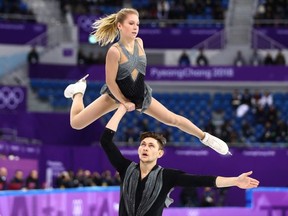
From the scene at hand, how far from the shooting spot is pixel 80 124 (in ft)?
23.0

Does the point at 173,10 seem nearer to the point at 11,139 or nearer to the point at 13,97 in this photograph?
the point at 13,97

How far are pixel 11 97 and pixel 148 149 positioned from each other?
1744 centimetres

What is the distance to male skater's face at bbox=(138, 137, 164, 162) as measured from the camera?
5.63 metres

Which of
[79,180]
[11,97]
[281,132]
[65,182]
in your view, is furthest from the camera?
[11,97]

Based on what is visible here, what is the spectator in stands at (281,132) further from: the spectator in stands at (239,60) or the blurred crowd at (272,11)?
the blurred crowd at (272,11)

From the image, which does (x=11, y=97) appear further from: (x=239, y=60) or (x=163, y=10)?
(x=239, y=60)

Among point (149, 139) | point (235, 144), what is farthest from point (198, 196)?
point (149, 139)

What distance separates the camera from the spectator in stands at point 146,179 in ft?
18.5

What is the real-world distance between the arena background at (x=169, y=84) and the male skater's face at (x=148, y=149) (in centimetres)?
1114

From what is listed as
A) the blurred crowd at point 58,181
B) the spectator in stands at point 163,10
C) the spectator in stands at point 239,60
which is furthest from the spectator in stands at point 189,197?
the spectator in stands at point 163,10

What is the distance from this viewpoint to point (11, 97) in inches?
888

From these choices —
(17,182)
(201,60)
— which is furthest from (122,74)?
(201,60)

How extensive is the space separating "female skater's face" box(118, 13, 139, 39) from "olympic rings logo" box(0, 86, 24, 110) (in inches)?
638

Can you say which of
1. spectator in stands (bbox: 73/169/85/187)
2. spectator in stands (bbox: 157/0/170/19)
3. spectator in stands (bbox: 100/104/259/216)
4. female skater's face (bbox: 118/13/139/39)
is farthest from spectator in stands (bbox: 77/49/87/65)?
spectator in stands (bbox: 100/104/259/216)
